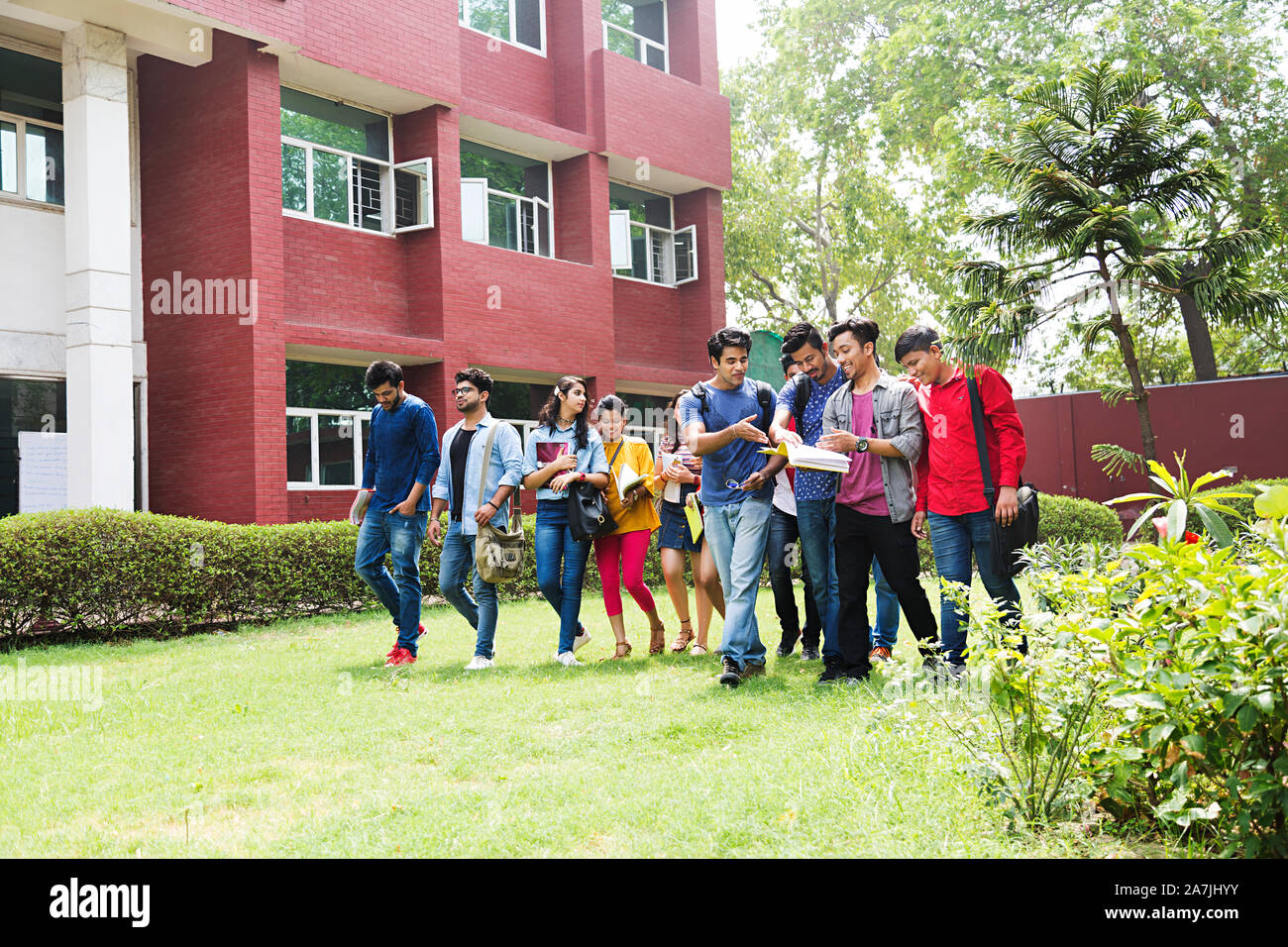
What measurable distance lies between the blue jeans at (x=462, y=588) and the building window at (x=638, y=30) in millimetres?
15072

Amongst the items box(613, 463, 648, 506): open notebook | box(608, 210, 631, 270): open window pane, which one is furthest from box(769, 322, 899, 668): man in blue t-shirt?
box(608, 210, 631, 270): open window pane

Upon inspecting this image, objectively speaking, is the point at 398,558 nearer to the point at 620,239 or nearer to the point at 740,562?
the point at 740,562

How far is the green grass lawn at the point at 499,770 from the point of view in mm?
3592

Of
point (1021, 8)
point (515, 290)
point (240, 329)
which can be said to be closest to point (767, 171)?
point (1021, 8)

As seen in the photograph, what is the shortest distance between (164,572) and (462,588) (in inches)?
153

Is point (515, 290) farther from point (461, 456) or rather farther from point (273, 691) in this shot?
point (273, 691)

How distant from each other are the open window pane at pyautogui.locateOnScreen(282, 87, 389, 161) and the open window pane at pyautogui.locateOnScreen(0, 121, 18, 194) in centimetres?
331

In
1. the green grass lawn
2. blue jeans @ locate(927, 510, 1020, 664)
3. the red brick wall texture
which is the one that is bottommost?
the green grass lawn

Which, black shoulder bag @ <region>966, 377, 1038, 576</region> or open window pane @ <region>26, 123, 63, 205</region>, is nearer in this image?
black shoulder bag @ <region>966, 377, 1038, 576</region>

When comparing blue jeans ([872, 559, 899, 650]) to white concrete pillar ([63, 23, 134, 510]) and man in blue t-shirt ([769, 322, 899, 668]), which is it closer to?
man in blue t-shirt ([769, 322, 899, 668])

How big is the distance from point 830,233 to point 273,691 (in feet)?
90.5

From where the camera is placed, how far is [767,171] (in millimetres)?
30109

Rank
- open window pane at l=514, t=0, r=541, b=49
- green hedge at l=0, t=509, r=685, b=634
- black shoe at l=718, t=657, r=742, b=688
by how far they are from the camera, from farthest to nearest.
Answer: open window pane at l=514, t=0, r=541, b=49 → green hedge at l=0, t=509, r=685, b=634 → black shoe at l=718, t=657, r=742, b=688

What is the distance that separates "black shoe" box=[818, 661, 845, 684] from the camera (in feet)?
20.7
